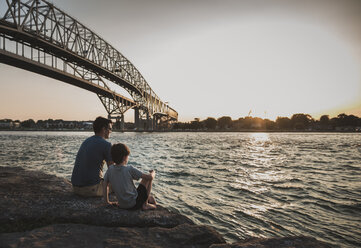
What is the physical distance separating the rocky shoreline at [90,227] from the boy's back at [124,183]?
0.55 ft

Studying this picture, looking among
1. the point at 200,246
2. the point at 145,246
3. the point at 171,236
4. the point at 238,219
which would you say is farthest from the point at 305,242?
the point at 238,219

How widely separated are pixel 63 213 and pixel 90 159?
2.86 ft

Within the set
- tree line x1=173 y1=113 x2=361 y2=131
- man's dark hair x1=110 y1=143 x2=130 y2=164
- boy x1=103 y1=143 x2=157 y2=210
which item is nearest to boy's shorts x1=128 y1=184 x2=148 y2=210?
boy x1=103 y1=143 x2=157 y2=210

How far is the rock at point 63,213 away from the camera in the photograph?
254cm

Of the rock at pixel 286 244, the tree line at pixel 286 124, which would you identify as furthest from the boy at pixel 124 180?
the tree line at pixel 286 124

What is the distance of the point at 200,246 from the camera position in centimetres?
220

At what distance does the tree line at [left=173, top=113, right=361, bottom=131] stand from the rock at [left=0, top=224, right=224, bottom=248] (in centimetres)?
13700

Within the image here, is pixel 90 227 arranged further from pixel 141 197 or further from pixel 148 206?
pixel 148 206

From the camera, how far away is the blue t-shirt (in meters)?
3.25

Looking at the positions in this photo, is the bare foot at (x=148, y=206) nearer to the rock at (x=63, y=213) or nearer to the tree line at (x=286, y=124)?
the rock at (x=63, y=213)

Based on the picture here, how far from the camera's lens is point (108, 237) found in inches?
83.9

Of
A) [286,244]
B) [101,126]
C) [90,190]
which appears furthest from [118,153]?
[286,244]

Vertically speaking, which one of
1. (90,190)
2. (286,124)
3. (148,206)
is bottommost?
(148,206)

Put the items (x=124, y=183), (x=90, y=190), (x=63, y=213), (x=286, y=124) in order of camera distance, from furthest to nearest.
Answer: (x=286, y=124) → (x=90, y=190) → (x=124, y=183) → (x=63, y=213)
